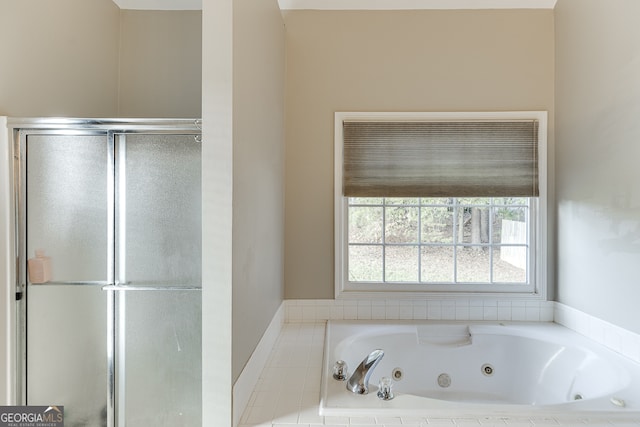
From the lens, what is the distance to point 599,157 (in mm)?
2012

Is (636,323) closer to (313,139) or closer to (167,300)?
(313,139)

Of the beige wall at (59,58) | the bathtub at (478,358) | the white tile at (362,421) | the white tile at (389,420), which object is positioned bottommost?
the bathtub at (478,358)

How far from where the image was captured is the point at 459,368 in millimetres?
2352

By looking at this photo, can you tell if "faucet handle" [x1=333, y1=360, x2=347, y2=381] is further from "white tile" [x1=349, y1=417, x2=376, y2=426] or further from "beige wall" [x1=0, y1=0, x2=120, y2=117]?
"beige wall" [x1=0, y1=0, x2=120, y2=117]

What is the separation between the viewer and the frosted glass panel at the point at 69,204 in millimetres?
1749

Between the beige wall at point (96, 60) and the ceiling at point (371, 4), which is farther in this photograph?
the ceiling at point (371, 4)

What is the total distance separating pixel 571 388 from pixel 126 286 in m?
2.32

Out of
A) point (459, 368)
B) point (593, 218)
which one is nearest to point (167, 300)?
point (459, 368)

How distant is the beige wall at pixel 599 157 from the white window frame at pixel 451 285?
0.10 meters

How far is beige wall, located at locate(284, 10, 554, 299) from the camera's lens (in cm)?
248

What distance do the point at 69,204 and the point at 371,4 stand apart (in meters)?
2.12

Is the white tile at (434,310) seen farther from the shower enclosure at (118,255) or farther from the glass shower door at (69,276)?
the glass shower door at (69,276)

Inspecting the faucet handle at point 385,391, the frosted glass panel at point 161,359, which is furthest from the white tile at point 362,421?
the frosted glass panel at point 161,359

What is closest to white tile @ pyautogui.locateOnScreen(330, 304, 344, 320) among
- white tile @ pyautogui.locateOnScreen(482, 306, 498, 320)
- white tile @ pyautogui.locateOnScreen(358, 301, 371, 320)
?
white tile @ pyautogui.locateOnScreen(358, 301, 371, 320)
